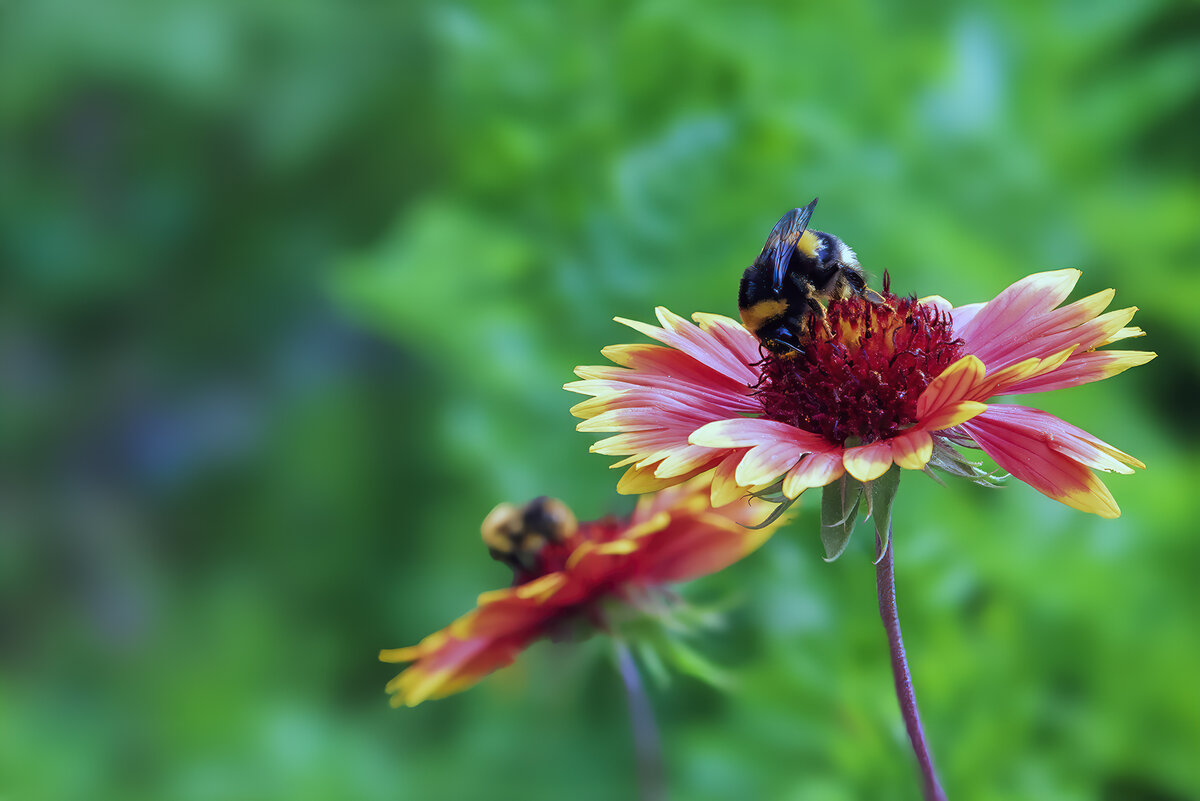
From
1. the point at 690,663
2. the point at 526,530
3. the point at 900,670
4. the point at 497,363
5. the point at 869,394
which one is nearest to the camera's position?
the point at 900,670

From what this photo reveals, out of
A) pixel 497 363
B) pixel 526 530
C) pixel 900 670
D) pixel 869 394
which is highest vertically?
pixel 497 363

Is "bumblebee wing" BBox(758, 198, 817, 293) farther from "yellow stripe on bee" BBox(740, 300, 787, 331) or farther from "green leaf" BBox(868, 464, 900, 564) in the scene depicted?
"green leaf" BBox(868, 464, 900, 564)

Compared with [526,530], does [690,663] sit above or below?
below

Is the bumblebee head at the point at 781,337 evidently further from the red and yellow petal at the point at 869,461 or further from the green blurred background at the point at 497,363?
the green blurred background at the point at 497,363

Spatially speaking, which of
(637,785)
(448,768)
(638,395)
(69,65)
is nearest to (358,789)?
(448,768)

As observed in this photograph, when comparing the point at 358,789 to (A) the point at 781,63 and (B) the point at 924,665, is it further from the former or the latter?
(A) the point at 781,63

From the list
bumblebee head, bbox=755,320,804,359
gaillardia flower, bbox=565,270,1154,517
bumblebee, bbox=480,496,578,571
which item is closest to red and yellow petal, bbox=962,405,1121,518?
gaillardia flower, bbox=565,270,1154,517

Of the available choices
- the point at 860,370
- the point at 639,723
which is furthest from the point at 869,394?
the point at 639,723

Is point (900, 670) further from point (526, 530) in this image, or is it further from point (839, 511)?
point (526, 530)

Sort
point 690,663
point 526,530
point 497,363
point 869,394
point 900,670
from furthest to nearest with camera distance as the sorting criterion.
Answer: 1. point 497,363
2. point 526,530
3. point 690,663
4. point 869,394
5. point 900,670

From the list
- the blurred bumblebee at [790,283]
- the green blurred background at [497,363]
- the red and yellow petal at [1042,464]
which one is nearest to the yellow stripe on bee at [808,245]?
the blurred bumblebee at [790,283]
